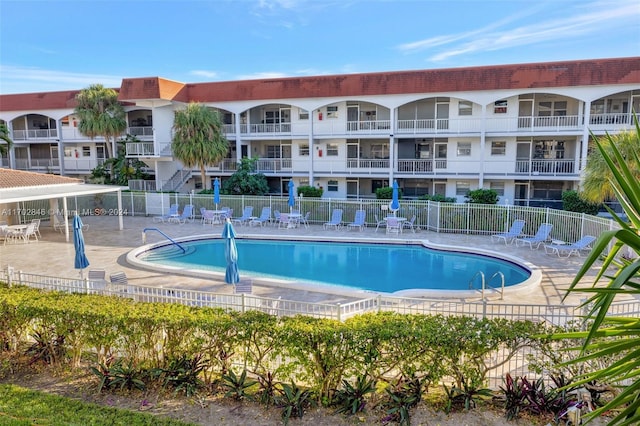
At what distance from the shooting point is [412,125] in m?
29.2

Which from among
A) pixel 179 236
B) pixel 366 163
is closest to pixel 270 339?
pixel 179 236

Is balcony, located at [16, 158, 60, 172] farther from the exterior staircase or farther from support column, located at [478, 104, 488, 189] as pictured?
support column, located at [478, 104, 488, 189]

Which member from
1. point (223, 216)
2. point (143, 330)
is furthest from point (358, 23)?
point (143, 330)

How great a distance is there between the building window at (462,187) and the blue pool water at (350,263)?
10.5m

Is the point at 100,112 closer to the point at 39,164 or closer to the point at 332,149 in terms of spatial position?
the point at 39,164

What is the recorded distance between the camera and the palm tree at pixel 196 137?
27.8m

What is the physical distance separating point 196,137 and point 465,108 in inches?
657

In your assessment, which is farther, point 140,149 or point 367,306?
point 140,149

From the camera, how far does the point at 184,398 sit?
6855 millimetres

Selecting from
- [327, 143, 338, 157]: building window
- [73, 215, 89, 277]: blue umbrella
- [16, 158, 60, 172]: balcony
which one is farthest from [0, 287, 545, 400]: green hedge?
[16, 158, 60, 172]: balcony

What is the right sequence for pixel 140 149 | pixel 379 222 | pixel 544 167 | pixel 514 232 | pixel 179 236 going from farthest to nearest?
pixel 140 149
pixel 544 167
pixel 379 222
pixel 179 236
pixel 514 232

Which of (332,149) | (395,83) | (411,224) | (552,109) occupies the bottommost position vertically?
(411,224)

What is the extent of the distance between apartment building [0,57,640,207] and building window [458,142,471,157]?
0.06 m

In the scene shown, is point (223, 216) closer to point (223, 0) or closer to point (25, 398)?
point (223, 0)
